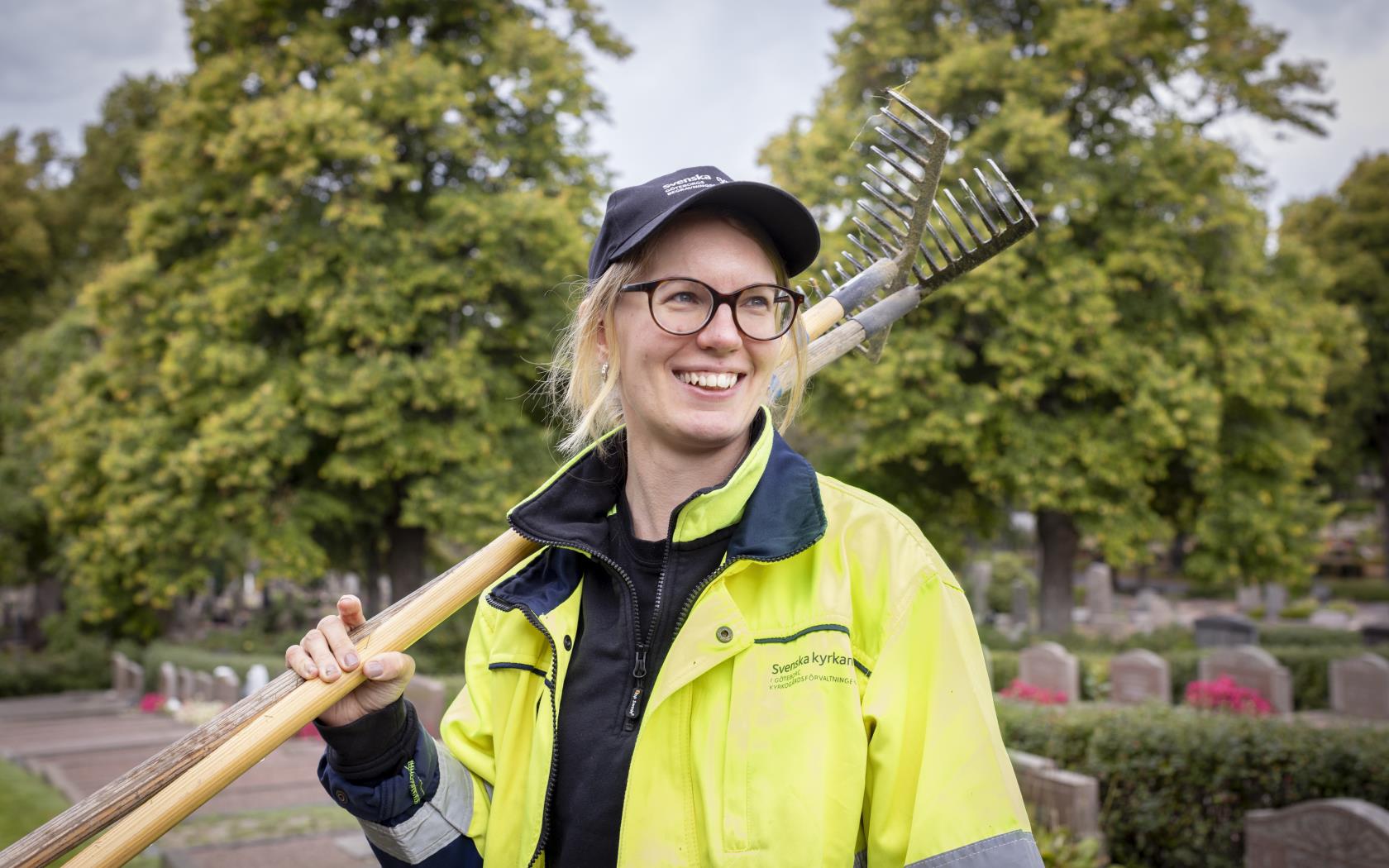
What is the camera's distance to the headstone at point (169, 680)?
59.0 ft

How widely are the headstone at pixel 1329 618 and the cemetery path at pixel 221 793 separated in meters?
26.2

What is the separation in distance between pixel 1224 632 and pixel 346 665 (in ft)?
67.1

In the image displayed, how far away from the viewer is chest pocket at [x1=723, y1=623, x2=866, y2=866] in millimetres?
1655

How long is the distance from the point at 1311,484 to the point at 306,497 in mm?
35497

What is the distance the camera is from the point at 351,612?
2.04m

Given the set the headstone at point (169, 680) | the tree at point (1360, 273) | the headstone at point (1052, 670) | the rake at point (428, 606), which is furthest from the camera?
the tree at point (1360, 273)

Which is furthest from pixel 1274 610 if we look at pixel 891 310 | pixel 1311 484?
pixel 891 310

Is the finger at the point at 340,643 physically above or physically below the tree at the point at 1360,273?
below

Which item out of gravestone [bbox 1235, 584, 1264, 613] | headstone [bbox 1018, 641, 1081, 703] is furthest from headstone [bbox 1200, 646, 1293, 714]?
gravestone [bbox 1235, 584, 1264, 613]

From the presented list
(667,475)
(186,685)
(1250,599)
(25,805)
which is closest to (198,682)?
(186,685)

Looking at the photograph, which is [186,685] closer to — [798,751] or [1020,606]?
[798,751]

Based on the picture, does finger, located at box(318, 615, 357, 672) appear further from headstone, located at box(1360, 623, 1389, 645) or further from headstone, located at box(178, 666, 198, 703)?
headstone, located at box(1360, 623, 1389, 645)

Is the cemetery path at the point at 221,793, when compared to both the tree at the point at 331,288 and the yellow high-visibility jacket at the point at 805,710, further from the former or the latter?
the yellow high-visibility jacket at the point at 805,710

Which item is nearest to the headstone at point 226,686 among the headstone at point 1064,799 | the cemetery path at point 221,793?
the cemetery path at point 221,793
